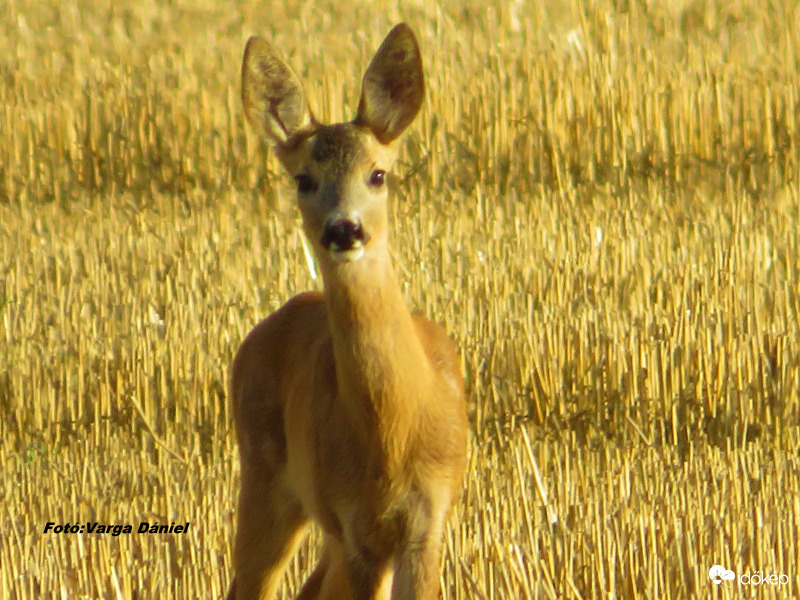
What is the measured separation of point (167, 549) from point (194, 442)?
1.56 m

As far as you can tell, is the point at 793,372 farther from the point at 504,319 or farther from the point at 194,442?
the point at 194,442

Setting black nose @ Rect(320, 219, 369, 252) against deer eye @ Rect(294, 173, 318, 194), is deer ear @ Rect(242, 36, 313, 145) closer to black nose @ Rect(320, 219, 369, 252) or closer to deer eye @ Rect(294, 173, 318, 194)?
deer eye @ Rect(294, 173, 318, 194)

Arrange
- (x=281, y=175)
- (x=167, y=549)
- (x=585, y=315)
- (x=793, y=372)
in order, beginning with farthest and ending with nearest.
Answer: (x=281, y=175) < (x=585, y=315) < (x=793, y=372) < (x=167, y=549)

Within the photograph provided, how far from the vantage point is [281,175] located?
37.5ft

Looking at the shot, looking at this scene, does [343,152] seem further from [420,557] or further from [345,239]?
[420,557]

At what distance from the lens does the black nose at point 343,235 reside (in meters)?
3.97

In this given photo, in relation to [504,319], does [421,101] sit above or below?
above

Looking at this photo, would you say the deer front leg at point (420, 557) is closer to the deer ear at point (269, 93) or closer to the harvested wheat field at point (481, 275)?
the harvested wheat field at point (481, 275)

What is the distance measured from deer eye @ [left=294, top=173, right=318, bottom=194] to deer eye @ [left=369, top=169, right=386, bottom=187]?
168 mm

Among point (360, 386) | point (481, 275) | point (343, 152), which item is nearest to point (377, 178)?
point (343, 152)

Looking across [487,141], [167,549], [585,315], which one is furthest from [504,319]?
[487,141]

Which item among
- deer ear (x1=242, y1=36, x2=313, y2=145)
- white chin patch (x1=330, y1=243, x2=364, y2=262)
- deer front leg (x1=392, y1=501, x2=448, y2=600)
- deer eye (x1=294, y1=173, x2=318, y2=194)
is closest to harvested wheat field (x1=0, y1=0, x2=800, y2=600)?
deer front leg (x1=392, y1=501, x2=448, y2=600)

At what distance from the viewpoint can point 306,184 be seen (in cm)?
429

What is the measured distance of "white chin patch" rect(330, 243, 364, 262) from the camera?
3986 millimetres
